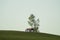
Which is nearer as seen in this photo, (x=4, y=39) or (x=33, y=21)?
(x=4, y=39)

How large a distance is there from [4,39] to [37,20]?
476 inches

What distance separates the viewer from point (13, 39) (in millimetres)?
4355

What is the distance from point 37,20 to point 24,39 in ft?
38.7

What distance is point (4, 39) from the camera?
423cm

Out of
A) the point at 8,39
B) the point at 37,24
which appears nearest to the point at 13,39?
the point at 8,39

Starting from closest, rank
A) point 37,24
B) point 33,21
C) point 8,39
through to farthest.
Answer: point 8,39, point 37,24, point 33,21

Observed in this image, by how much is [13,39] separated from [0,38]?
0.44 m

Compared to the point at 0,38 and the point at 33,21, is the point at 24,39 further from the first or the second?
the point at 33,21

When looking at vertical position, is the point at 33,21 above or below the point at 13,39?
above

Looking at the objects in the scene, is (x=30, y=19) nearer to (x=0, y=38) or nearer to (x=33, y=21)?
(x=33, y=21)

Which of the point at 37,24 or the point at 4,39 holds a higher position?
the point at 37,24

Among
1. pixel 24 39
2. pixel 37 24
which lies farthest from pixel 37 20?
pixel 24 39

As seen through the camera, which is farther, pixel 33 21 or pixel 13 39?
pixel 33 21

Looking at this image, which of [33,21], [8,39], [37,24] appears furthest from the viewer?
[33,21]
